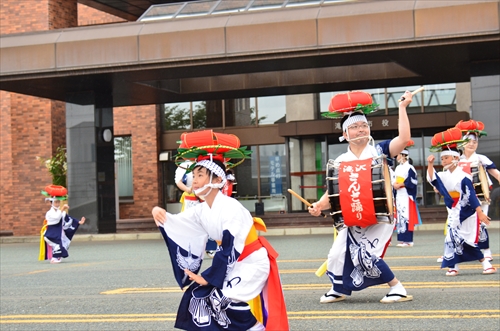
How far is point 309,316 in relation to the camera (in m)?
7.60

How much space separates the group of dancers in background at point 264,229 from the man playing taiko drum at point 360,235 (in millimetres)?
10

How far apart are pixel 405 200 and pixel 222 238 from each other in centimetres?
1181

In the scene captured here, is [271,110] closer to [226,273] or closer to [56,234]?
[56,234]

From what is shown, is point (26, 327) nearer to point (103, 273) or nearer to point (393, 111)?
point (103, 273)

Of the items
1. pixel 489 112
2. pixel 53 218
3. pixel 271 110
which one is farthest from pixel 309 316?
pixel 271 110

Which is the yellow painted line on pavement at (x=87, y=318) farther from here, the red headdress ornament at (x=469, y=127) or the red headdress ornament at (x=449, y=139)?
the red headdress ornament at (x=469, y=127)

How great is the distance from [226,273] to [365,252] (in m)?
2.98

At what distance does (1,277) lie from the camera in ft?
43.7

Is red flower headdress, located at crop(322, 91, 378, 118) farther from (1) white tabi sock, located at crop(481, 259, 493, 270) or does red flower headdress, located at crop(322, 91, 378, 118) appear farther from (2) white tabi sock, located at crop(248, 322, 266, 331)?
(1) white tabi sock, located at crop(481, 259, 493, 270)

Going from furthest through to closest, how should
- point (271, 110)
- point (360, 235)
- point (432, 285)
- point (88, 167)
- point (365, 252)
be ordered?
point (271, 110) → point (88, 167) → point (432, 285) → point (360, 235) → point (365, 252)

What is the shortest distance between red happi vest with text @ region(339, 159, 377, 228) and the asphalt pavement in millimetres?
913

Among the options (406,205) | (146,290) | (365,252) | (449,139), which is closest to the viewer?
(365,252)

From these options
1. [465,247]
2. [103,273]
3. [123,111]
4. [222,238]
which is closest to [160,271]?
[103,273]

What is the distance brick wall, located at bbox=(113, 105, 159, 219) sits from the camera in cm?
3359
